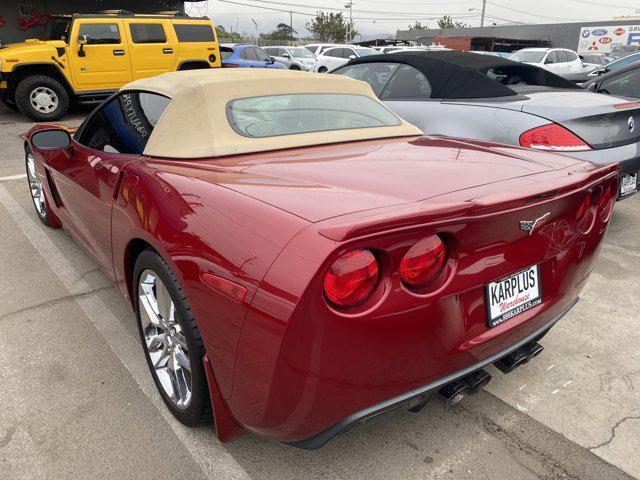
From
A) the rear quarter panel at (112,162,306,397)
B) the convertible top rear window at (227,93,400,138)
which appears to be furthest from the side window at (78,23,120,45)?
the rear quarter panel at (112,162,306,397)

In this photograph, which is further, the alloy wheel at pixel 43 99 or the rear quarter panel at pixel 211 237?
the alloy wheel at pixel 43 99

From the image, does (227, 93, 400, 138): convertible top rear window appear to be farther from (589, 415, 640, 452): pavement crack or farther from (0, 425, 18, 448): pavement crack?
(589, 415, 640, 452): pavement crack

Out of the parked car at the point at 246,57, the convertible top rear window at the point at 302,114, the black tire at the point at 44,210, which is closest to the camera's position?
the convertible top rear window at the point at 302,114

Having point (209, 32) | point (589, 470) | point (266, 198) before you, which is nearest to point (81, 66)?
point (209, 32)

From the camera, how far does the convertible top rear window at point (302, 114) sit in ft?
8.18

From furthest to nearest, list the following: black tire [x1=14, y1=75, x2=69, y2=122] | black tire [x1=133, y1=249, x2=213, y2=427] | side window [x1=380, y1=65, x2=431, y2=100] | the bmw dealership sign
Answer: the bmw dealership sign, black tire [x1=14, y1=75, x2=69, y2=122], side window [x1=380, y1=65, x2=431, y2=100], black tire [x1=133, y1=249, x2=213, y2=427]

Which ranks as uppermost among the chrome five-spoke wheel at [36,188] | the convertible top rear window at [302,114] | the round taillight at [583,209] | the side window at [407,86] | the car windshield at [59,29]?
the car windshield at [59,29]

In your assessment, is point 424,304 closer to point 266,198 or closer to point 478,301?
point 478,301

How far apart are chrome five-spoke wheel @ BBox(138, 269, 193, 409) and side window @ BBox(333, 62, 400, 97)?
3.79 m

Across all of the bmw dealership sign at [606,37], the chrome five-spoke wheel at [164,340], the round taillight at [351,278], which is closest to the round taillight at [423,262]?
the round taillight at [351,278]

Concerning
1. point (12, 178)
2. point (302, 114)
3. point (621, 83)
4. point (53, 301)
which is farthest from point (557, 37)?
point (53, 301)

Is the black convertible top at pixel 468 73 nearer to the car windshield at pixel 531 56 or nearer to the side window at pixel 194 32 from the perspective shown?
the side window at pixel 194 32

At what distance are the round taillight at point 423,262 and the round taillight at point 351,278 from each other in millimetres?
114

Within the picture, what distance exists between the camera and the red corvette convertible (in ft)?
4.77
